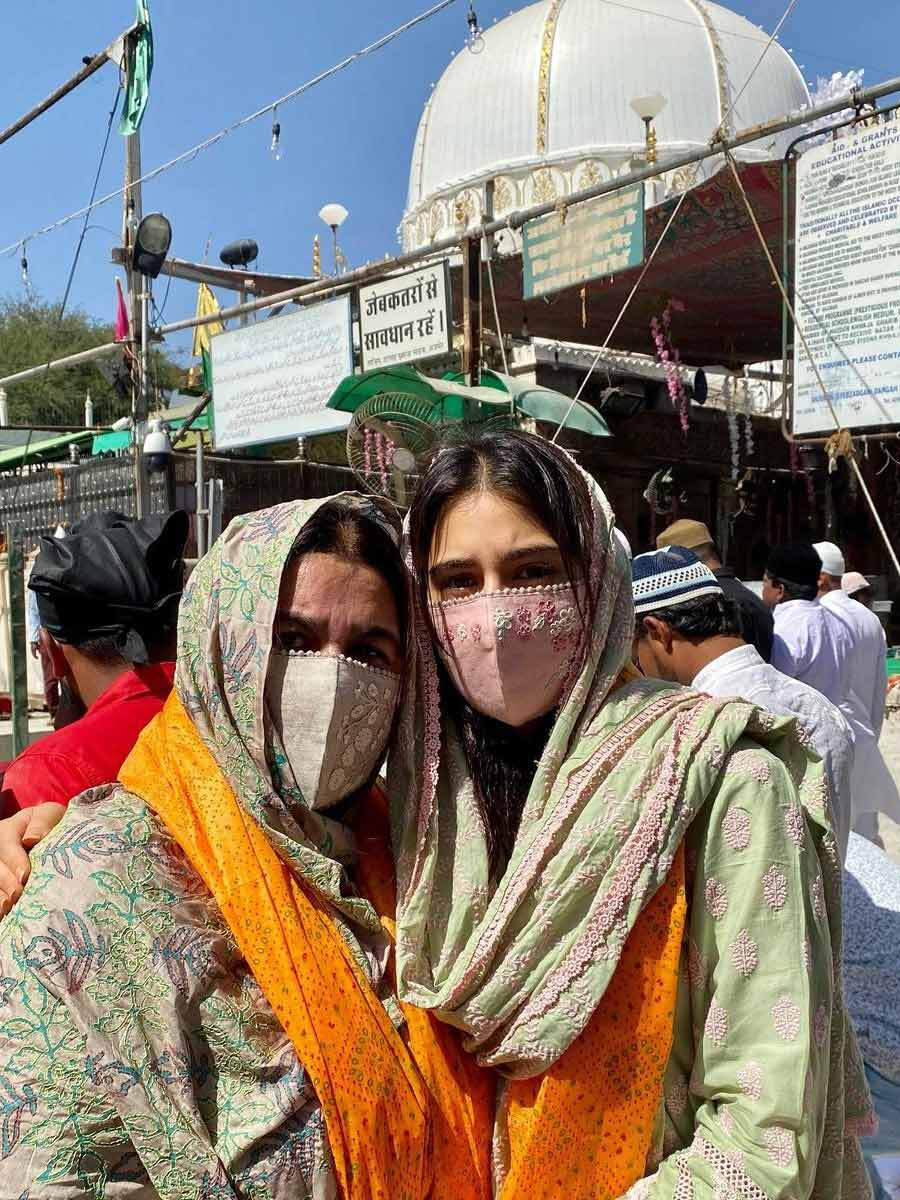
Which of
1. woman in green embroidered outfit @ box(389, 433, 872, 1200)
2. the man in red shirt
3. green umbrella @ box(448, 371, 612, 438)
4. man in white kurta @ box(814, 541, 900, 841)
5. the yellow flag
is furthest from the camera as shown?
the yellow flag

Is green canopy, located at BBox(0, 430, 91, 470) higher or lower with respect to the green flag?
lower

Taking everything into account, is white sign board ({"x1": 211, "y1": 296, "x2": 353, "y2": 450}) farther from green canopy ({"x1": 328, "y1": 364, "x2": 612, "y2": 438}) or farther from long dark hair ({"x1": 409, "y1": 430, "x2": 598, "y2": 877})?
long dark hair ({"x1": 409, "y1": 430, "x2": 598, "y2": 877})

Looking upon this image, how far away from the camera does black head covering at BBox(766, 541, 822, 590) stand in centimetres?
429

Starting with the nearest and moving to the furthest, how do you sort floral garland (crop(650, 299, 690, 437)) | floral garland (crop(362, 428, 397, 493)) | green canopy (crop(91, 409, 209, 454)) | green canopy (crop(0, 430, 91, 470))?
floral garland (crop(362, 428, 397, 493)) → floral garland (crop(650, 299, 690, 437)) → green canopy (crop(91, 409, 209, 454)) → green canopy (crop(0, 430, 91, 470))

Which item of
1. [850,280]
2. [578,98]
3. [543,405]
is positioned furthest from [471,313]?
[578,98]

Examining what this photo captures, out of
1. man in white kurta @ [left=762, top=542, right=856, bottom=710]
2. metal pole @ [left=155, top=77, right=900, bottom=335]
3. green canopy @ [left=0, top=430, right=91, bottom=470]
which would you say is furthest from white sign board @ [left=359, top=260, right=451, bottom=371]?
green canopy @ [left=0, top=430, right=91, bottom=470]

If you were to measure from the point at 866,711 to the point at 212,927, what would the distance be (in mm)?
3757

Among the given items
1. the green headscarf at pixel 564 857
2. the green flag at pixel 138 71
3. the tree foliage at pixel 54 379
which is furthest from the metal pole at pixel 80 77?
the tree foliage at pixel 54 379

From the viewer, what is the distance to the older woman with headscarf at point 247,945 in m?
1.13

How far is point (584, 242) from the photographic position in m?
5.64

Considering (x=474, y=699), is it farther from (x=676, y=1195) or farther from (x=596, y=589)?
(x=676, y=1195)

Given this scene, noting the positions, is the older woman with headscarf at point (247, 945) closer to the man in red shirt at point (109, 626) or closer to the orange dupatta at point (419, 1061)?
the orange dupatta at point (419, 1061)

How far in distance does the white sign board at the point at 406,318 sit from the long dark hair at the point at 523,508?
4803 millimetres

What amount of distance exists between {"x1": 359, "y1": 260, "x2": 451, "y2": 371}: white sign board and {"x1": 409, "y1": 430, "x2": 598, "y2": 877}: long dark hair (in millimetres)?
4803
